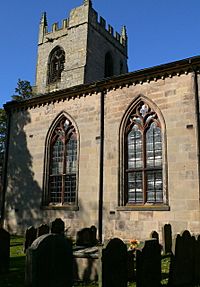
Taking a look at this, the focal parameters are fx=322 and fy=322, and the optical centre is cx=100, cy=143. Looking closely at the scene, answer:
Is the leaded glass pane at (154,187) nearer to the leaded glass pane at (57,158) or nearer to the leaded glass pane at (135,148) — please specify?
the leaded glass pane at (135,148)

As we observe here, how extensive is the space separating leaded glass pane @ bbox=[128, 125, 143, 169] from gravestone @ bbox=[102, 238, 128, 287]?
8349 millimetres

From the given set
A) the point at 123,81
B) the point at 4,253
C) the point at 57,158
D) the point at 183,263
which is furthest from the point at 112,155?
the point at 183,263

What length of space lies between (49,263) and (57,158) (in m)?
12.4

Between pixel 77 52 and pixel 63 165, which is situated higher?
pixel 77 52

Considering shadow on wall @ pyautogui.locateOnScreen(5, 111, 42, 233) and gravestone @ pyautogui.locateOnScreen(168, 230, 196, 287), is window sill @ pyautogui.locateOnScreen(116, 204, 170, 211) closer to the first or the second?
shadow on wall @ pyautogui.locateOnScreen(5, 111, 42, 233)

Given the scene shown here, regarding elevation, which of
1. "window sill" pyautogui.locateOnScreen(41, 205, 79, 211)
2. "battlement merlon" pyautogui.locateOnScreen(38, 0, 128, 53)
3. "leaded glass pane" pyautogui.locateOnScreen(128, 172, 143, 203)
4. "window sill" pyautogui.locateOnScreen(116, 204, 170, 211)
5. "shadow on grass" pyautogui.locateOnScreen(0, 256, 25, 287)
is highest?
"battlement merlon" pyautogui.locateOnScreen(38, 0, 128, 53)

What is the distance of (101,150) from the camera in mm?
15516

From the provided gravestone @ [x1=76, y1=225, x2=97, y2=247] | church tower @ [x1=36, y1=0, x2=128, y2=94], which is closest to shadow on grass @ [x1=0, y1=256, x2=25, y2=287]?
gravestone @ [x1=76, y1=225, x2=97, y2=247]

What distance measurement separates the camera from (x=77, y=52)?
3500 cm

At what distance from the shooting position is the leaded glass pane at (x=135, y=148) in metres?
14.8

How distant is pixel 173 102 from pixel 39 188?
8.52 m

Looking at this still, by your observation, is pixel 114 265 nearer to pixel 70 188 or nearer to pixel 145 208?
pixel 145 208

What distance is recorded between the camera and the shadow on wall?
691 inches

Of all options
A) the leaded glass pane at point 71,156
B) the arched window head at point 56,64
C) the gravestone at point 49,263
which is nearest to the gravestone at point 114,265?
the gravestone at point 49,263
